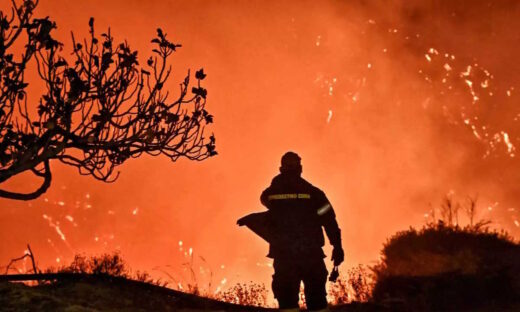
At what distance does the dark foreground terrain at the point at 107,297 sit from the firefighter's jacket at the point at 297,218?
6.90 ft

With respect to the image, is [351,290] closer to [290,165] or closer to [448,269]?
[448,269]

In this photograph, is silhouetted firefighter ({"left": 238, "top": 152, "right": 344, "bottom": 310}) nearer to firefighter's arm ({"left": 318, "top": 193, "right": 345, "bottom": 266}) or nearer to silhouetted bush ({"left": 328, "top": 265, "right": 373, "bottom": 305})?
firefighter's arm ({"left": 318, "top": 193, "right": 345, "bottom": 266})

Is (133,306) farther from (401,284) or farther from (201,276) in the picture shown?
(201,276)

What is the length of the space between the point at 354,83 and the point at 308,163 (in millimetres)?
47533

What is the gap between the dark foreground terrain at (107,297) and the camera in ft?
22.6

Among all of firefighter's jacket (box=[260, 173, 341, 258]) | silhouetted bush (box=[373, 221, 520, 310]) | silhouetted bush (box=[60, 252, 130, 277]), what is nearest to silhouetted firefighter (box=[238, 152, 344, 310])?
firefighter's jacket (box=[260, 173, 341, 258])

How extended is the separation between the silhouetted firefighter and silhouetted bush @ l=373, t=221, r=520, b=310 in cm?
297

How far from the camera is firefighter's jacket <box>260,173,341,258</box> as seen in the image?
7.53m

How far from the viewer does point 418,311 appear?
948 cm

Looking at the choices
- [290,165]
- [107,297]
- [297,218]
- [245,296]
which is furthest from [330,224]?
[245,296]

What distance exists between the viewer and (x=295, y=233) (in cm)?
756

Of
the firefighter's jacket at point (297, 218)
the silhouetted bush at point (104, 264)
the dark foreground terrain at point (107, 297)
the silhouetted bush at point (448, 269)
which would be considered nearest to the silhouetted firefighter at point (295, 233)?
the firefighter's jacket at point (297, 218)

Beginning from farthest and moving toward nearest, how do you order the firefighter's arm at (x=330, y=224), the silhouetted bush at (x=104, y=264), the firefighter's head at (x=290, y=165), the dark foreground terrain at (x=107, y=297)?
the silhouetted bush at (x=104, y=264) < the firefighter's head at (x=290, y=165) < the firefighter's arm at (x=330, y=224) < the dark foreground terrain at (x=107, y=297)

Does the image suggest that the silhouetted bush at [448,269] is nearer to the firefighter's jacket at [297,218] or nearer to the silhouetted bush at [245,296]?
the silhouetted bush at [245,296]
